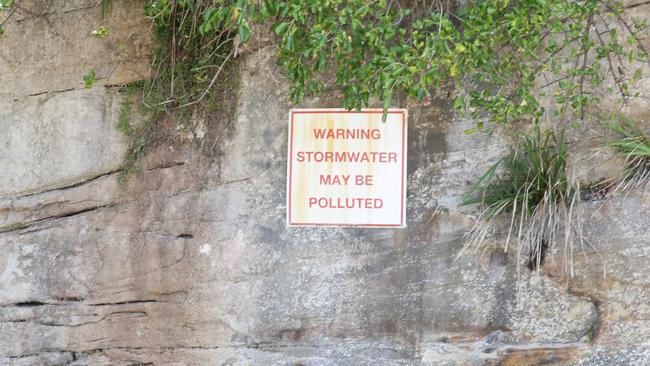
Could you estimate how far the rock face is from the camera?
420cm

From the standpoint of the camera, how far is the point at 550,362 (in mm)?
4191

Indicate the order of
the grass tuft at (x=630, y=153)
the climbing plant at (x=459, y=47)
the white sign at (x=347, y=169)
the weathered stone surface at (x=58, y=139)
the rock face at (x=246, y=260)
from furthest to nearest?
the weathered stone surface at (x=58, y=139) < the white sign at (x=347, y=169) < the rock face at (x=246, y=260) < the grass tuft at (x=630, y=153) < the climbing plant at (x=459, y=47)

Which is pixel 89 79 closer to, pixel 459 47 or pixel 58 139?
pixel 58 139

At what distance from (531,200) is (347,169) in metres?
1.05

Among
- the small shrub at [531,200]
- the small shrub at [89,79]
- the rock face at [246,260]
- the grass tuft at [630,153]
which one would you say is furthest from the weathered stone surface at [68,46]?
the grass tuft at [630,153]

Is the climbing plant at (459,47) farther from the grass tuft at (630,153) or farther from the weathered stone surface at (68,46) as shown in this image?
the weathered stone surface at (68,46)

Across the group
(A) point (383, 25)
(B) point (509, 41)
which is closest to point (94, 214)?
(A) point (383, 25)

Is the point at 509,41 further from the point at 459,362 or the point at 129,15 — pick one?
the point at 129,15

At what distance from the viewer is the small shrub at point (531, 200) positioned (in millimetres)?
4074

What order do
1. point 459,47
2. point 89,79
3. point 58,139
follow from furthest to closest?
point 58,139
point 89,79
point 459,47

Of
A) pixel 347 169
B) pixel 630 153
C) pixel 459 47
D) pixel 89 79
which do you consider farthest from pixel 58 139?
pixel 630 153

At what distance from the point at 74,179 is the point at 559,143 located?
291 cm

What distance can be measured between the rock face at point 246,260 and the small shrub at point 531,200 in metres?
0.11

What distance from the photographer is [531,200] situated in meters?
4.15
